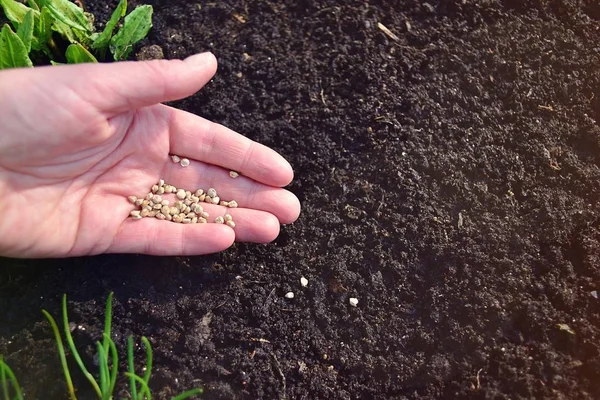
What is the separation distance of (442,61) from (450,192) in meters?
0.50

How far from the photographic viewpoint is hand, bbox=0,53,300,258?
1.49 metres

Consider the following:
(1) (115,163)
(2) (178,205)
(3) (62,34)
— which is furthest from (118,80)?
(3) (62,34)

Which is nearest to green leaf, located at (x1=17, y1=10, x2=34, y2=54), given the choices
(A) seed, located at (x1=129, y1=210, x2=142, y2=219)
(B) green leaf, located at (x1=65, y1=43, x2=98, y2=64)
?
(B) green leaf, located at (x1=65, y1=43, x2=98, y2=64)

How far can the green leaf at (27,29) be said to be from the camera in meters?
1.72

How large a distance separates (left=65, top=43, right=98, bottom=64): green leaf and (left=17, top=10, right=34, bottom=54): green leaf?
11cm

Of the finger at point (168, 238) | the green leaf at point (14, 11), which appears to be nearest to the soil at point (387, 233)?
the finger at point (168, 238)

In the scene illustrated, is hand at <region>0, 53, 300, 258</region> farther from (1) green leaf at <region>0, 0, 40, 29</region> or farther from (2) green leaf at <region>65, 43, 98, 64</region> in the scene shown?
(1) green leaf at <region>0, 0, 40, 29</region>

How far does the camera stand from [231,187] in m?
1.83

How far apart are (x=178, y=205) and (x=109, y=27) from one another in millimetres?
636

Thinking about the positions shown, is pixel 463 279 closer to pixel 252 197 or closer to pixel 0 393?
pixel 252 197

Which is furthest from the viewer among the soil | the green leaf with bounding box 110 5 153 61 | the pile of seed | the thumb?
the green leaf with bounding box 110 5 153 61

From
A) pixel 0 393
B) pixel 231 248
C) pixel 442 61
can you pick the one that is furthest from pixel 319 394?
pixel 442 61

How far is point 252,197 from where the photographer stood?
5.94 feet

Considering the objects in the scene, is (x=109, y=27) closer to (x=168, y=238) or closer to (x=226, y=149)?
(x=226, y=149)
